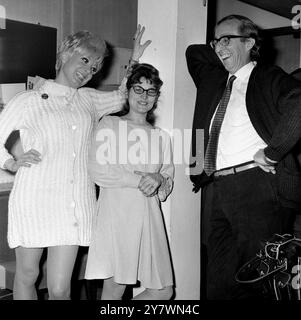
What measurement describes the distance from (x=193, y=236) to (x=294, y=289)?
2.24 ft

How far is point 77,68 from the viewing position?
2.09 metres

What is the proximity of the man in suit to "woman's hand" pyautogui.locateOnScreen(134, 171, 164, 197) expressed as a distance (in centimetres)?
29

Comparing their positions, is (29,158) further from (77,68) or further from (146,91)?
(146,91)

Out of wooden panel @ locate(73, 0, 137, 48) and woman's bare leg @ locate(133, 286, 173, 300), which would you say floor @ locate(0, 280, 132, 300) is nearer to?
woman's bare leg @ locate(133, 286, 173, 300)

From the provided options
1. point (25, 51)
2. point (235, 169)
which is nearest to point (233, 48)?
point (235, 169)

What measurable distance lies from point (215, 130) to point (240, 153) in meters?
0.17

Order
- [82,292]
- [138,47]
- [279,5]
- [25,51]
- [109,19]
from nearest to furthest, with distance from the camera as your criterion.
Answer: [138,47]
[25,51]
[82,292]
[109,19]
[279,5]

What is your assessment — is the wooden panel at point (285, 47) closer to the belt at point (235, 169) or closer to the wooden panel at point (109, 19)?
the wooden panel at point (109, 19)

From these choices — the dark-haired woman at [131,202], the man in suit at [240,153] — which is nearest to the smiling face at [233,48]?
the man in suit at [240,153]

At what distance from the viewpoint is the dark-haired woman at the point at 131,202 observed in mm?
2076

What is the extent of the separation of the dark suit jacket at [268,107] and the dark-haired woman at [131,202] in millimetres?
282

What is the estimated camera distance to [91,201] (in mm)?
2109

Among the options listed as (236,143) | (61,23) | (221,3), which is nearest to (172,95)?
(236,143)

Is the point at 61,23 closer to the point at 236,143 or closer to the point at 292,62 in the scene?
the point at 236,143
